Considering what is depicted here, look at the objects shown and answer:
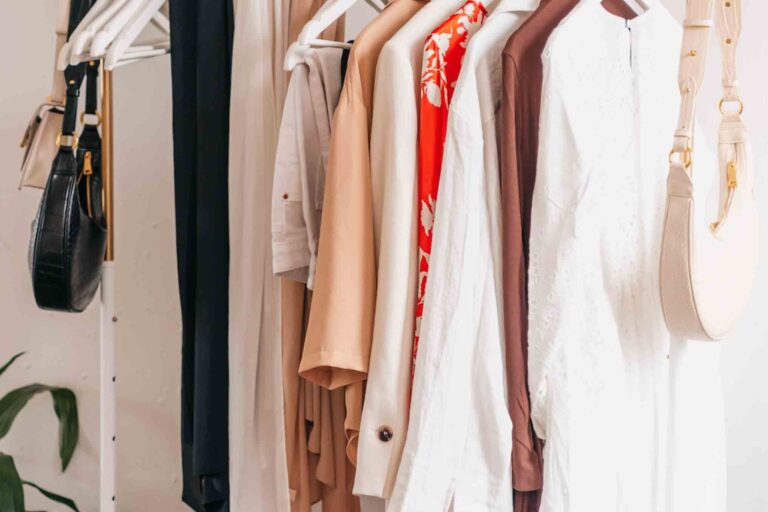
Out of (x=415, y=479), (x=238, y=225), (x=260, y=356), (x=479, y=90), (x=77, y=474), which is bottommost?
(x=77, y=474)

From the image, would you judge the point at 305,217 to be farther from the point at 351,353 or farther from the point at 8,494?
the point at 8,494

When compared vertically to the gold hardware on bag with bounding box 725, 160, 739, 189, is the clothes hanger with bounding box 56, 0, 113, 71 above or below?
above

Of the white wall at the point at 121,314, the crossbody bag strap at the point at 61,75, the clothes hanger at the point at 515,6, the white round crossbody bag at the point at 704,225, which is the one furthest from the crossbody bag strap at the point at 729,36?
the white wall at the point at 121,314

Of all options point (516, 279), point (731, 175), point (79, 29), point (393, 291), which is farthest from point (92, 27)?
point (731, 175)

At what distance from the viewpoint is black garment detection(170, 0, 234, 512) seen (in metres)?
0.96

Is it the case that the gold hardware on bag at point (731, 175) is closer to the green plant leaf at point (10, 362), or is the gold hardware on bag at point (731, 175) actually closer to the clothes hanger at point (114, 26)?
the clothes hanger at point (114, 26)

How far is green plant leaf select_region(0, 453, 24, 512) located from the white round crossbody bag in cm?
108

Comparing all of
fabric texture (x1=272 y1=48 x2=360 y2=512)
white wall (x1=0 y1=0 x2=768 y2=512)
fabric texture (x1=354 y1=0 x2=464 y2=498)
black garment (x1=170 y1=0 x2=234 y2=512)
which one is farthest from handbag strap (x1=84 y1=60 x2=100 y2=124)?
white wall (x1=0 y1=0 x2=768 y2=512)

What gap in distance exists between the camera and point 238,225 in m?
0.96

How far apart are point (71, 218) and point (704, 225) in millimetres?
769

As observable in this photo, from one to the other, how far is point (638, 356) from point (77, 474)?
1.21 meters

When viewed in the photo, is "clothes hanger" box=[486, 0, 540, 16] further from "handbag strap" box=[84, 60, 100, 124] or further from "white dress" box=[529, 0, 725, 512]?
"handbag strap" box=[84, 60, 100, 124]

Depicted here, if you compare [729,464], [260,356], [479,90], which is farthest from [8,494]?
[729,464]

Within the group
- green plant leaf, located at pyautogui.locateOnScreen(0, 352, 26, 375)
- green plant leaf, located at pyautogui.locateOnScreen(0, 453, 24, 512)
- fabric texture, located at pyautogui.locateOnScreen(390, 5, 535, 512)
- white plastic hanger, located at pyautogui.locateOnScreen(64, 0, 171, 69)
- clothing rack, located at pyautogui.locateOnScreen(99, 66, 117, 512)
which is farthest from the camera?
green plant leaf, located at pyautogui.locateOnScreen(0, 352, 26, 375)
